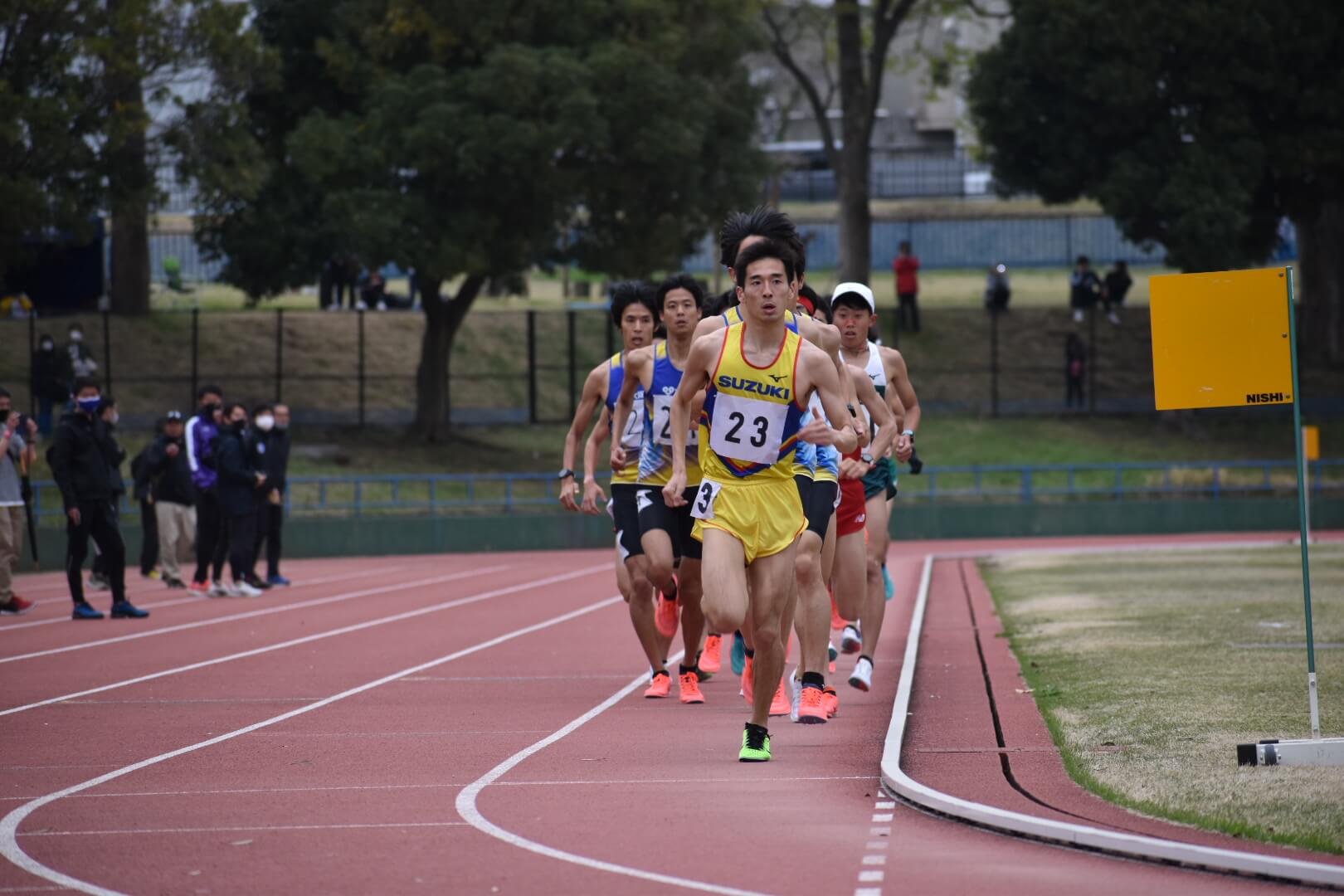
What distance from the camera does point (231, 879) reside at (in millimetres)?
6297

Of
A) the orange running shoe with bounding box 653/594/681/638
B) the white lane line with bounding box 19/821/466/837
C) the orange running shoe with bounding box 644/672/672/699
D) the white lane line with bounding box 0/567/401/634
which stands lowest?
the white lane line with bounding box 0/567/401/634

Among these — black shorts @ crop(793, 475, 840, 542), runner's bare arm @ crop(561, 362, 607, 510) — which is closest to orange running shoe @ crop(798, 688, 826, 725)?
black shorts @ crop(793, 475, 840, 542)

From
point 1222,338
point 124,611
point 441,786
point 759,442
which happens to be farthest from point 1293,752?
point 124,611

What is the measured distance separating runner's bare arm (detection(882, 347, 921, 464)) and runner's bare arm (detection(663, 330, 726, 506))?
321 centimetres

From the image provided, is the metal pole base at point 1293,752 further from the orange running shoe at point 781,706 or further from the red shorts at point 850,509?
the red shorts at point 850,509

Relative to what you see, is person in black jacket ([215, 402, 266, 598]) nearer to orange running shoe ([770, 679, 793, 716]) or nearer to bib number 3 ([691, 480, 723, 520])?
orange running shoe ([770, 679, 793, 716])

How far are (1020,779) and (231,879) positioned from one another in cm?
319

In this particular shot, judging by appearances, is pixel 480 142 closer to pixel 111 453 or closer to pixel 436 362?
pixel 436 362

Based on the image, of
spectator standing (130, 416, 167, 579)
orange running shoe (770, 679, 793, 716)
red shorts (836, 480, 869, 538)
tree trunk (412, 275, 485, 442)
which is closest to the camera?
orange running shoe (770, 679, 793, 716)

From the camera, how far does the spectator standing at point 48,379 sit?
35781 mm

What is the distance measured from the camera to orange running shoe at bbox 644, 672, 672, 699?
11117 millimetres

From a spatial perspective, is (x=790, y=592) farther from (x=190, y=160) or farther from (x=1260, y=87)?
(x=1260, y=87)

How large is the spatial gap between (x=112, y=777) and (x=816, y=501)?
339 centimetres

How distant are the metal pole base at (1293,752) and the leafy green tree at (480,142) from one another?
29563 millimetres
